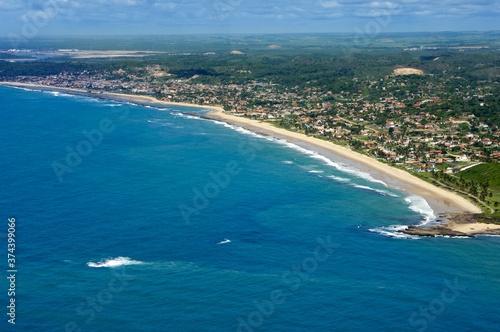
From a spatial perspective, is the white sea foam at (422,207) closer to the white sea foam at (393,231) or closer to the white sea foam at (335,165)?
the white sea foam at (393,231)

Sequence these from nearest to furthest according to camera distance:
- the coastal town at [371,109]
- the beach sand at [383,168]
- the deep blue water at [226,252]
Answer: the deep blue water at [226,252], the beach sand at [383,168], the coastal town at [371,109]

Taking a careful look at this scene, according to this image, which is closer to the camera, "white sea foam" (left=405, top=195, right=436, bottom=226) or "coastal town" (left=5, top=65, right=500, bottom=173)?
"white sea foam" (left=405, top=195, right=436, bottom=226)

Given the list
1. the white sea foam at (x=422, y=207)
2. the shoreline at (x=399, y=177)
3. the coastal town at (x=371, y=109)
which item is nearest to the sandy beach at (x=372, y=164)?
the shoreline at (x=399, y=177)

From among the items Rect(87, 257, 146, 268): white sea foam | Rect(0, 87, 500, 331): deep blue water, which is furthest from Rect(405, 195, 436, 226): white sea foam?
Rect(87, 257, 146, 268): white sea foam

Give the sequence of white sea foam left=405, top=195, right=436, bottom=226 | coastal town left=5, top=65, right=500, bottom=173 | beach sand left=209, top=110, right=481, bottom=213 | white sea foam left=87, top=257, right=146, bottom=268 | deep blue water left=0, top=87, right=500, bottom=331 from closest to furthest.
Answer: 1. deep blue water left=0, top=87, right=500, bottom=331
2. white sea foam left=87, top=257, right=146, bottom=268
3. white sea foam left=405, top=195, right=436, bottom=226
4. beach sand left=209, top=110, right=481, bottom=213
5. coastal town left=5, top=65, right=500, bottom=173

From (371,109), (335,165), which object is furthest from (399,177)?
(371,109)

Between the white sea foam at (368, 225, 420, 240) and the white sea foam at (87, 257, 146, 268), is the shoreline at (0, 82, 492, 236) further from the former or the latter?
the white sea foam at (87, 257, 146, 268)

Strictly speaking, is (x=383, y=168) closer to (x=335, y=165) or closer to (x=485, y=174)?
(x=335, y=165)
